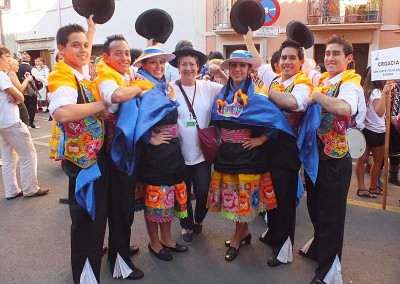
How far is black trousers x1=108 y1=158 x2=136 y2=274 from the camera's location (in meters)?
2.82

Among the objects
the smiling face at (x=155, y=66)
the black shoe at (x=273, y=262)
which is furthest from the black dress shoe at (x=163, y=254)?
the smiling face at (x=155, y=66)

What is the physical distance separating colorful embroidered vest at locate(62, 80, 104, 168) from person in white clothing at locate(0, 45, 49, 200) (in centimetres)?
244

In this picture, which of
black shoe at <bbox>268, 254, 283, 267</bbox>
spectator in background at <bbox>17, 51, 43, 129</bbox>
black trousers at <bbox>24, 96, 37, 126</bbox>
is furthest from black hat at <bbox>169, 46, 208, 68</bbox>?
black trousers at <bbox>24, 96, 37, 126</bbox>

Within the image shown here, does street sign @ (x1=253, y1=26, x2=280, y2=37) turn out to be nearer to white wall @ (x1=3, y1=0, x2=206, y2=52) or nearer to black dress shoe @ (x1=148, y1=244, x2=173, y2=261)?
black dress shoe @ (x1=148, y1=244, x2=173, y2=261)

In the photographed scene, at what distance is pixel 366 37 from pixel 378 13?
82cm

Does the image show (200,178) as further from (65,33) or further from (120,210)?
(65,33)

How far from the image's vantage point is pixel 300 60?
3016mm

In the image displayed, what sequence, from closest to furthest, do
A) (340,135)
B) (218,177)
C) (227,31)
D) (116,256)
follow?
1. (340,135)
2. (116,256)
3. (218,177)
4. (227,31)

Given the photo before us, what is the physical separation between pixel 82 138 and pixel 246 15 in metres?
1.91

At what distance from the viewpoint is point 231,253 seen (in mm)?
3275

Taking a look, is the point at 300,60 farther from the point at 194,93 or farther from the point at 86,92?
the point at 86,92

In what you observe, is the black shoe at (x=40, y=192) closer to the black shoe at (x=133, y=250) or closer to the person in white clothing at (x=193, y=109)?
the black shoe at (x=133, y=250)

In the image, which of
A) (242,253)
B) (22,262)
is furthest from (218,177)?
(22,262)

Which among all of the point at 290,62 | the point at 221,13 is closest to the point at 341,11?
the point at 221,13
